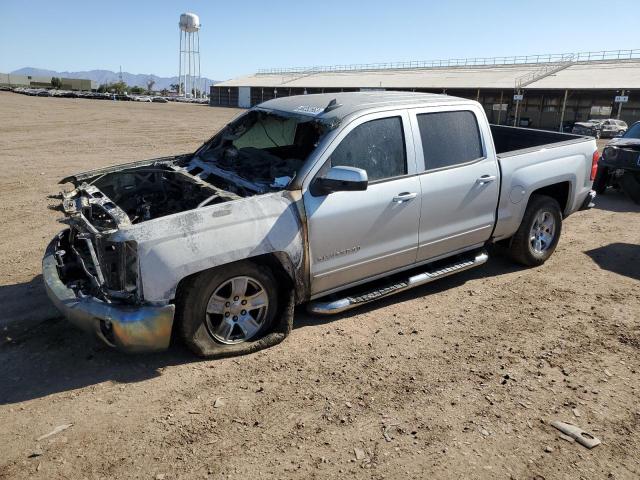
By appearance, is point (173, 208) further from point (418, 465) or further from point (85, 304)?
point (418, 465)

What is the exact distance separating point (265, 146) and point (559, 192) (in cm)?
363

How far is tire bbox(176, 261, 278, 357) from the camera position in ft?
12.0

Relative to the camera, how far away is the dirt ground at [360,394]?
293cm

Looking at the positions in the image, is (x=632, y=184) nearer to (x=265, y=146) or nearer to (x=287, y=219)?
(x=265, y=146)

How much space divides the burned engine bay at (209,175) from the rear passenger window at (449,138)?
3.47ft

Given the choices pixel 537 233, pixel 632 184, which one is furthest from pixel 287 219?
pixel 632 184

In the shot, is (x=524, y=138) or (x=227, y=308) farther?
(x=524, y=138)

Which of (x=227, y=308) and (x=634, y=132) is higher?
(x=634, y=132)

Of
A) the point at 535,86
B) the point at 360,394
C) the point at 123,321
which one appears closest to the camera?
the point at 123,321

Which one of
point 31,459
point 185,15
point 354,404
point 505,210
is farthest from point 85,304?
point 185,15

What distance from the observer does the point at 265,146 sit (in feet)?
16.6

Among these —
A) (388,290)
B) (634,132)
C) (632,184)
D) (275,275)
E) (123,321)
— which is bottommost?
(388,290)

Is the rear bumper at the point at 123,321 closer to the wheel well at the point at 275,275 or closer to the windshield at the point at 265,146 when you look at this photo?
the wheel well at the point at 275,275

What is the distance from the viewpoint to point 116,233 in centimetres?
340
